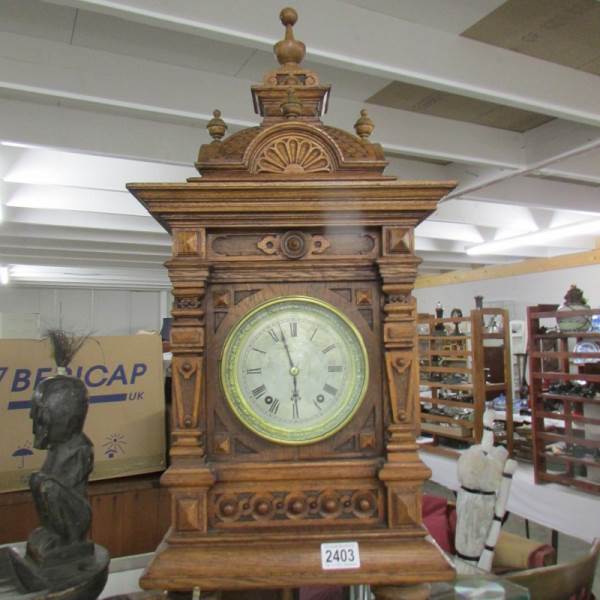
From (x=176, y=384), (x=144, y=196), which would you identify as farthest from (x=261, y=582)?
(x=144, y=196)

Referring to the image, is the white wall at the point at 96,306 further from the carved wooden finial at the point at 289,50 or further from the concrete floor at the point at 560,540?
the carved wooden finial at the point at 289,50

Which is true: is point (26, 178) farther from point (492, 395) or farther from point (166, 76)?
point (492, 395)

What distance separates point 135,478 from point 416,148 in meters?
1.88

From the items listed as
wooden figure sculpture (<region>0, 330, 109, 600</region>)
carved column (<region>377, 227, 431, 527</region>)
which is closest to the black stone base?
wooden figure sculpture (<region>0, 330, 109, 600</region>)

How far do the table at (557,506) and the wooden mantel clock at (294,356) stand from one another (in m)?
2.17

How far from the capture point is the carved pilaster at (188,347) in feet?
2.75

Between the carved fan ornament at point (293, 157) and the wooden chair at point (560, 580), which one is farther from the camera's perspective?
the wooden chair at point (560, 580)

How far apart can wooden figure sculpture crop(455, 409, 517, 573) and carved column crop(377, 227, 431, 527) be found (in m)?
0.33

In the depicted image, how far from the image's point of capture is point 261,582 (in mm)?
783

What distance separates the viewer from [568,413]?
10.4 ft

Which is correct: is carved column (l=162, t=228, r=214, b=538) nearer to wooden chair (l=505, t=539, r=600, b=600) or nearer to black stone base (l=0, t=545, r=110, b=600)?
black stone base (l=0, t=545, r=110, b=600)

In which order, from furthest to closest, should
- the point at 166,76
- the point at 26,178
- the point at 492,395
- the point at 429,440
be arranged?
the point at 492,395 → the point at 429,440 → the point at 26,178 → the point at 166,76

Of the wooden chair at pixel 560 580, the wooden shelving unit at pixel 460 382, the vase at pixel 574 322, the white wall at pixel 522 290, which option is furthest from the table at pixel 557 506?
the white wall at pixel 522 290

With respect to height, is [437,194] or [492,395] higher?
[437,194]
